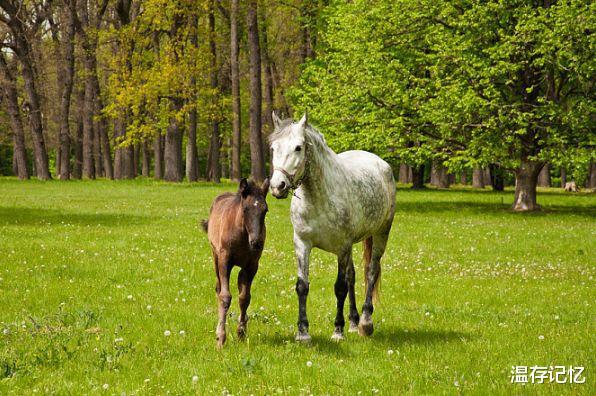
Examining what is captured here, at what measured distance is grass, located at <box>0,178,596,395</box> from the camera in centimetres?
775

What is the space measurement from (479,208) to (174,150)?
26581 mm

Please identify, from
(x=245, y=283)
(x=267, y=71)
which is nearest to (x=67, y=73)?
(x=267, y=71)

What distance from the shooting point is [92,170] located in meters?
61.3

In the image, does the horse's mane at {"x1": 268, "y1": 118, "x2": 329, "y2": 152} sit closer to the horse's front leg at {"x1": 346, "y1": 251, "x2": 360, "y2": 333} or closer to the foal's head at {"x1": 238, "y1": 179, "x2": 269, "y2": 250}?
the foal's head at {"x1": 238, "y1": 179, "x2": 269, "y2": 250}

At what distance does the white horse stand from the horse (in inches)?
19.3

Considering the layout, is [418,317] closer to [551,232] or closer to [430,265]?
[430,265]

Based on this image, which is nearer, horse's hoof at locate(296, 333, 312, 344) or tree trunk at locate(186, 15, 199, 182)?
horse's hoof at locate(296, 333, 312, 344)

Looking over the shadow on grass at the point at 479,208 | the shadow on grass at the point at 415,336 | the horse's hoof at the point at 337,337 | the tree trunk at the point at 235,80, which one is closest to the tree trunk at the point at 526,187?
the shadow on grass at the point at 479,208

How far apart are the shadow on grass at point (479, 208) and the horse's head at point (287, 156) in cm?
2440

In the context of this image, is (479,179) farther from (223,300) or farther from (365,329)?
(223,300)

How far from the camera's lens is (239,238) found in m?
8.83

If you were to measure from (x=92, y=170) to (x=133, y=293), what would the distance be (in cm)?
5160

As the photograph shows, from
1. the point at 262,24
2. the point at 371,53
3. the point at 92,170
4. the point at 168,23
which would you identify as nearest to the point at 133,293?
the point at 371,53

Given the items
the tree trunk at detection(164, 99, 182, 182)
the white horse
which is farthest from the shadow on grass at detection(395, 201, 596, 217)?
the white horse
